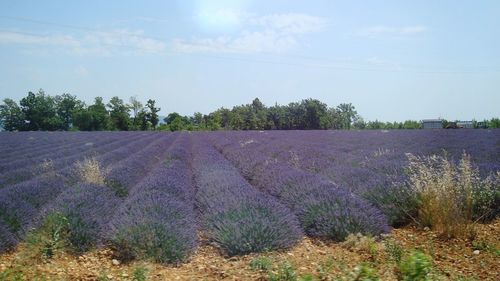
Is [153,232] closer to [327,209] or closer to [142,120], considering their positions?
[327,209]

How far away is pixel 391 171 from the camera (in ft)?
27.3

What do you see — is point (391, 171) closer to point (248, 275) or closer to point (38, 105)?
point (248, 275)

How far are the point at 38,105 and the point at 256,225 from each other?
262 feet

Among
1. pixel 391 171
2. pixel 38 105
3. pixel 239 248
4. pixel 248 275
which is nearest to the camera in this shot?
pixel 248 275

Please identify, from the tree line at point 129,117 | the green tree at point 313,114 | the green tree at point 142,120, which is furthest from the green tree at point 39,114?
the green tree at point 313,114

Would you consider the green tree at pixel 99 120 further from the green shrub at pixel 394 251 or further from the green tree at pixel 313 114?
the green shrub at pixel 394 251

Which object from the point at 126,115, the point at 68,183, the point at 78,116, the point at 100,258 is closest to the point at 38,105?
the point at 78,116

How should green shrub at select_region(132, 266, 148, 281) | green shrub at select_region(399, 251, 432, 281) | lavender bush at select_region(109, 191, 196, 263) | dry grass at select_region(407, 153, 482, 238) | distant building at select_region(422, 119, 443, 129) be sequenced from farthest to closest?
distant building at select_region(422, 119, 443, 129)
dry grass at select_region(407, 153, 482, 238)
lavender bush at select_region(109, 191, 196, 263)
green shrub at select_region(132, 266, 148, 281)
green shrub at select_region(399, 251, 432, 281)

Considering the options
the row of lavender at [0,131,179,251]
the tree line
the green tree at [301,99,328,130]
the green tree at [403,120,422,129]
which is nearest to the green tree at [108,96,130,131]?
the tree line

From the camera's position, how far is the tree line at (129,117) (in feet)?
231

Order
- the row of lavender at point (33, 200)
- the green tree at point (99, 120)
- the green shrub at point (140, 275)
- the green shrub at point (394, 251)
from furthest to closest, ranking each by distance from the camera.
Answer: the green tree at point (99, 120) < the row of lavender at point (33, 200) < the green shrub at point (394, 251) < the green shrub at point (140, 275)

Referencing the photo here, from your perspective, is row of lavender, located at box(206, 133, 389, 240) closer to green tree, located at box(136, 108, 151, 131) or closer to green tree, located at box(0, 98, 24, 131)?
green tree, located at box(136, 108, 151, 131)

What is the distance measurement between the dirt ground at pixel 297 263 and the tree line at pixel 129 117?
6564cm

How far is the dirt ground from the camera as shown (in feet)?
12.6
